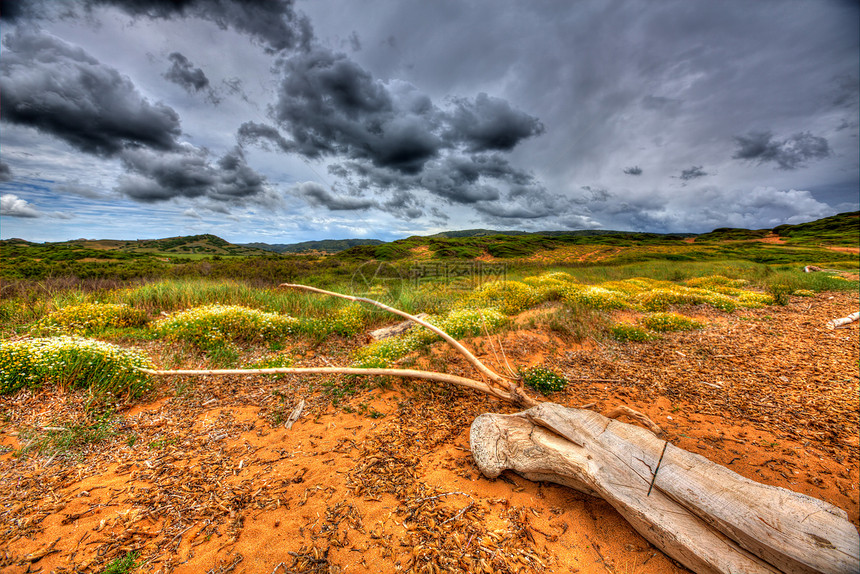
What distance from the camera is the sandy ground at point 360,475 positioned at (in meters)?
2.19

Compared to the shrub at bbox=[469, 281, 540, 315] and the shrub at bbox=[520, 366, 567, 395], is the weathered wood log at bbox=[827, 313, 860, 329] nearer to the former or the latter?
the shrub at bbox=[469, 281, 540, 315]

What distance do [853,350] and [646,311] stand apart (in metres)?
4.03

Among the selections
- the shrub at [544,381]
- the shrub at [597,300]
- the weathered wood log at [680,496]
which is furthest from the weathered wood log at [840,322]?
the weathered wood log at [680,496]

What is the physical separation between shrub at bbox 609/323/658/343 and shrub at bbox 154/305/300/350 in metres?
8.42

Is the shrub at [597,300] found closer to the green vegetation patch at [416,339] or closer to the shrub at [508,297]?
the shrub at [508,297]

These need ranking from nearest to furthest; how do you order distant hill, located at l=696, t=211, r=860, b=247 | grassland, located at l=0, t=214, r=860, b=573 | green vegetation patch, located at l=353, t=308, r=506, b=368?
grassland, located at l=0, t=214, r=860, b=573 → green vegetation patch, located at l=353, t=308, r=506, b=368 → distant hill, located at l=696, t=211, r=860, b=247

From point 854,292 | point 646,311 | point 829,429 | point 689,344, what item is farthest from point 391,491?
point 854,292

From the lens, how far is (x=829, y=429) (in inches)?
143

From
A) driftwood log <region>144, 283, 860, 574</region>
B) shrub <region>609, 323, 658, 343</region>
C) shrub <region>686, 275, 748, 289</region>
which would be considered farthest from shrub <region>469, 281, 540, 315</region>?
shrub <region>686, 275, 748, 289</region>

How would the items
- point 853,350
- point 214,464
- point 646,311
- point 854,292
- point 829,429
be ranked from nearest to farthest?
1. point 214,464
2. point 829,429
3. point 853,350
4. point 646,311
5. point 854,292

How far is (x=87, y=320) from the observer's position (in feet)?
23.8

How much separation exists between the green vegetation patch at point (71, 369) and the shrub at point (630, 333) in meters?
9.71

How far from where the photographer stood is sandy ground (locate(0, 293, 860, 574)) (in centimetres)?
219

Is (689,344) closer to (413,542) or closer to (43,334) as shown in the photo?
(413,542)
